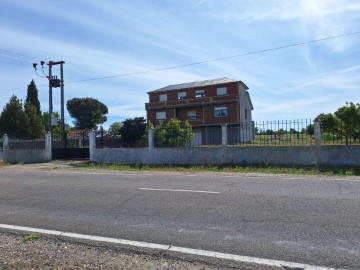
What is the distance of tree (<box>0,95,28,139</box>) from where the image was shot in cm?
4609

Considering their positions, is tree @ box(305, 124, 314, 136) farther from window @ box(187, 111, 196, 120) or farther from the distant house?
window @ box(187, 111, 196, 120)

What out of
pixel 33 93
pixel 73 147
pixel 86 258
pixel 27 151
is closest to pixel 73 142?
pixel 73 147

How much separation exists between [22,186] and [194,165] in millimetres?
9159

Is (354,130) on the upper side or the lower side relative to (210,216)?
upper

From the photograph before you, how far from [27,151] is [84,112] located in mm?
60071

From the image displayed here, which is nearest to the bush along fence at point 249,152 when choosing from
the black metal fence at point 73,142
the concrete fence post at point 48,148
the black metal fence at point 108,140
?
the black metal fence at point 108,140

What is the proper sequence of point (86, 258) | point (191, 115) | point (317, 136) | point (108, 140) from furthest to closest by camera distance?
point (191, 115), point (108, 140), point (317, 136), point (86, 258)

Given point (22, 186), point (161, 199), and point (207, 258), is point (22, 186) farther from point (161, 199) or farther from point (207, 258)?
point (207, 258)

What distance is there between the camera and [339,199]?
777 cm

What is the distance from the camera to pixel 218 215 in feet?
21.2

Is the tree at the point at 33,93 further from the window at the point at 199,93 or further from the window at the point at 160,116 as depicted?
the window at the point at 199,93

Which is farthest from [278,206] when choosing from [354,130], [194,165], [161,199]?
[354,130]

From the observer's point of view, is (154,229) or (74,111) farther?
(74,111)

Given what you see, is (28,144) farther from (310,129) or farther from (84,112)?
(84,112)
